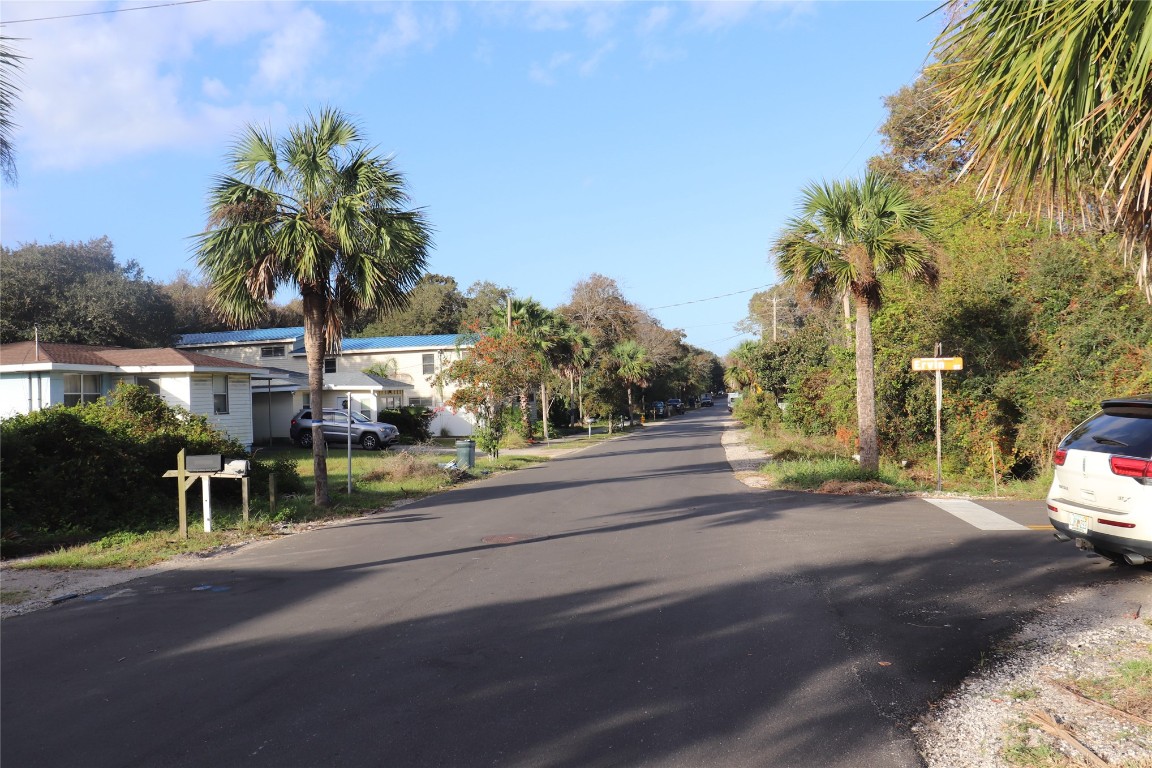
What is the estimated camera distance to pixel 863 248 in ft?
55.5

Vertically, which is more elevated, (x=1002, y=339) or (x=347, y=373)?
(x=347, y=373)

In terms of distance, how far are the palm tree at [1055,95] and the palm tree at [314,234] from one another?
10.9 metres

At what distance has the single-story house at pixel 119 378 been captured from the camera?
2284 cm

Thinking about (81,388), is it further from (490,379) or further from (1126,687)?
(1126,687)

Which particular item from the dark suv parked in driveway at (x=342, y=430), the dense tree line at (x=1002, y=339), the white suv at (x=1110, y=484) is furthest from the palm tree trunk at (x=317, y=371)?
the dark suv parked in driveway at (x=342, y=430)

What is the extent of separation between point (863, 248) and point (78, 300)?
121ft

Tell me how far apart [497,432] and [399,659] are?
2262cm

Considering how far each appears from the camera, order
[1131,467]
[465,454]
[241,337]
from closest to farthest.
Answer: [1131,467] < [465,454] < [241,337]

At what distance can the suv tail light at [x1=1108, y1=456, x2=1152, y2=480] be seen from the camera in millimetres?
Result: 7133

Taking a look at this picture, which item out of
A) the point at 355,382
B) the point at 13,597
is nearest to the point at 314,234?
the point at 13,597

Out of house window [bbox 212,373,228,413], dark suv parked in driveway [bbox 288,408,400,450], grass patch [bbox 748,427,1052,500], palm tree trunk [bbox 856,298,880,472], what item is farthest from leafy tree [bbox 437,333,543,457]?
palm tree trunk [bbox 856,298,880,472]

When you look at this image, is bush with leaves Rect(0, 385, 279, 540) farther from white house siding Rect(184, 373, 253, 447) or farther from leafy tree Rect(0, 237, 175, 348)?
leafy tree Rect(0, 237, 175, 348)

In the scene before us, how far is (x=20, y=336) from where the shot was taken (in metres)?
37.8

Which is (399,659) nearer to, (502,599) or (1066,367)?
(502,599)
